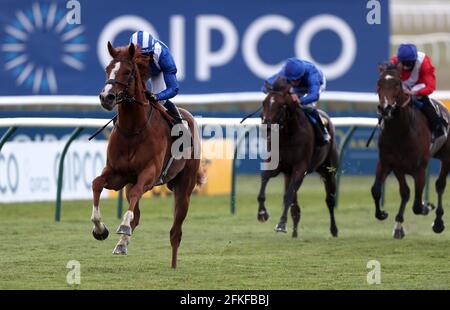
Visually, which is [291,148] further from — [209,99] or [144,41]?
[209,99]

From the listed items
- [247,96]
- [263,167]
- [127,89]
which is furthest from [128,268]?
[247,96]

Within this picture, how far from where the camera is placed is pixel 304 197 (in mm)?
16984

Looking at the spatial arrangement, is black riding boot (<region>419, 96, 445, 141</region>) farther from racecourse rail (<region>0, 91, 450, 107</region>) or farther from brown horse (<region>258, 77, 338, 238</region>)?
racecourse rail (<region>0, 91, 450, 107</region>)

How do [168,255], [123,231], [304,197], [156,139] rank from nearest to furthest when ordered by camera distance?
[123,231], [156,139], [168,255], [304,197]

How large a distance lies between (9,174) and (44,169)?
60cm

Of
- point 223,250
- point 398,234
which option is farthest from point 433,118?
point 223,250

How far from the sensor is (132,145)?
28.6ft

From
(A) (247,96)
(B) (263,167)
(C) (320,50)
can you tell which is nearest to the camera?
(B) (263,167)

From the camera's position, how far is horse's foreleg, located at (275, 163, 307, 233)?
1134 centimetres

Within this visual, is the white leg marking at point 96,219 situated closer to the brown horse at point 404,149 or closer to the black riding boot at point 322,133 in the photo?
the brown horse at point 404,149

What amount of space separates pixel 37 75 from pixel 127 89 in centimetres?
1097

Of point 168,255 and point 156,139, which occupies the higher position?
point 156,139

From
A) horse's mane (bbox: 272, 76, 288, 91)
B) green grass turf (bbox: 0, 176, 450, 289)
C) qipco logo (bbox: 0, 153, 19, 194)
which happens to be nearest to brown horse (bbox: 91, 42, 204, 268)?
green grass turf (bbox: 0, 176, 450, 289)
